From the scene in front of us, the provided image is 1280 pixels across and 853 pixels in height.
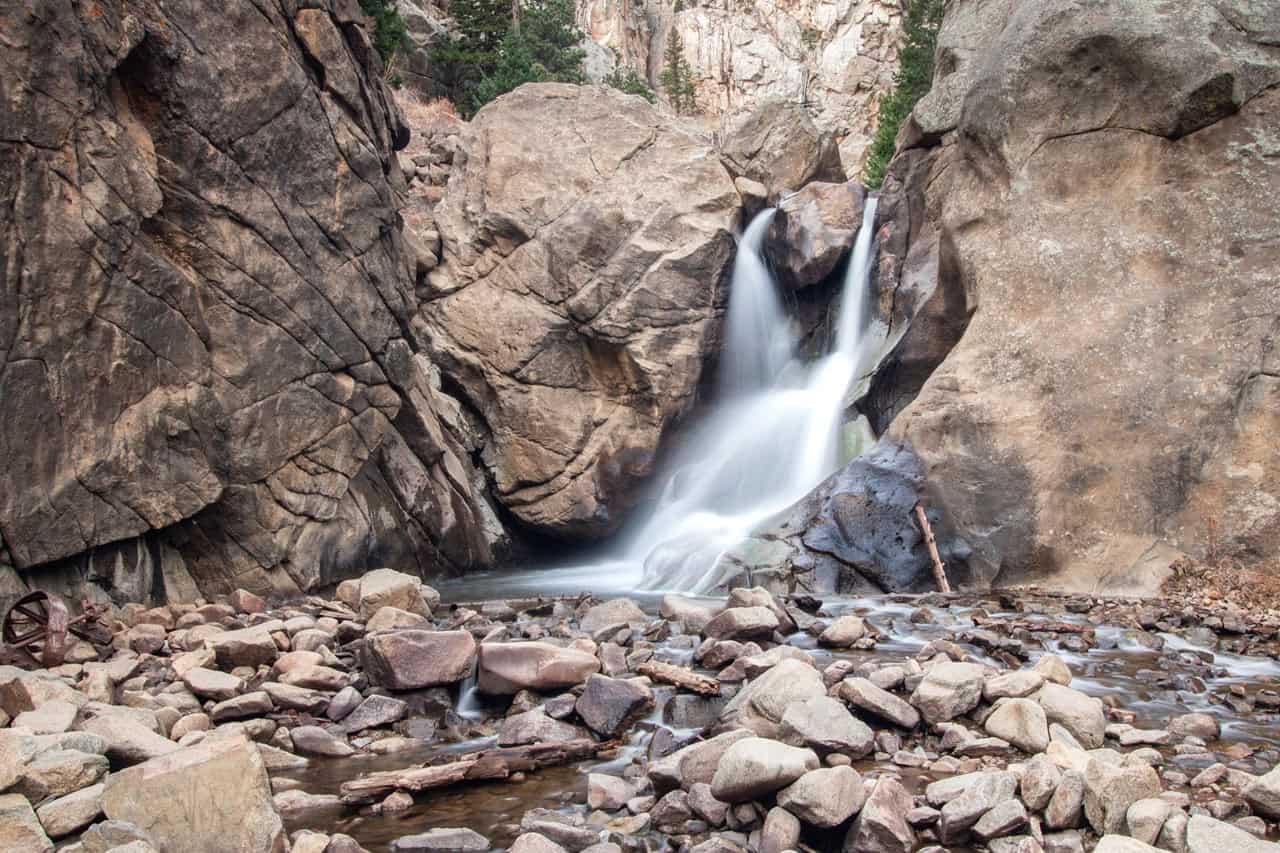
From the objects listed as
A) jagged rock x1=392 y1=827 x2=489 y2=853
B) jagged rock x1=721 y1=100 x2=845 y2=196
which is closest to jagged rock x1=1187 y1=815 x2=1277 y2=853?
jagged rock x1=392 y1=827 x2=489 y2=853

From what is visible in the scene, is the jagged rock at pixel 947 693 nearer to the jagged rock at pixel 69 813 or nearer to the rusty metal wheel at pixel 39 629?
the jagged rock at pixel 69 813

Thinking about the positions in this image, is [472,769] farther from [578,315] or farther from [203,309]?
[578,315]

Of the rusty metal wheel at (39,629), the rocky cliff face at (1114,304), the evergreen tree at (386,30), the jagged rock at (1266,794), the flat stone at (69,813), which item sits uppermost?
the evergreen tree at (386,30)

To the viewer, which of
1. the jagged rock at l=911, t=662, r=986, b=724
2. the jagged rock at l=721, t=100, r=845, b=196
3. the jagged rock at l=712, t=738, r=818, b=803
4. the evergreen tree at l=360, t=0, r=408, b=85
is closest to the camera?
the jagged rock at l=712, t=738, r=818, b=803

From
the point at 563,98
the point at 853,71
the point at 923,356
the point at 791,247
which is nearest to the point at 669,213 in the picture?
the point at 791,247

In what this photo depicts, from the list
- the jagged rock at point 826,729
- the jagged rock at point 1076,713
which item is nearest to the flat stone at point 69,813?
the jagged rock at point 826,729

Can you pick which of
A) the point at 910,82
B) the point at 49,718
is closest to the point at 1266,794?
the point at 49,718

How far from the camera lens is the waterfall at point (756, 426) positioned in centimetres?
1641

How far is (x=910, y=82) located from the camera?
27.6m

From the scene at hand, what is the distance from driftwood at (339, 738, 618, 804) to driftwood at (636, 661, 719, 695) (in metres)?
0.91

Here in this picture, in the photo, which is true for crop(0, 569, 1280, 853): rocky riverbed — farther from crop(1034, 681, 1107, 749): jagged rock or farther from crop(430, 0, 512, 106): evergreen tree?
crop(430, 0, 512, 106): evergreen tree

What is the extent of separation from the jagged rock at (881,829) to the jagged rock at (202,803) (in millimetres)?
2750

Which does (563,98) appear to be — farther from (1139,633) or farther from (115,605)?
(1139,633)

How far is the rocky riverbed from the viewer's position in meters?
4.53
